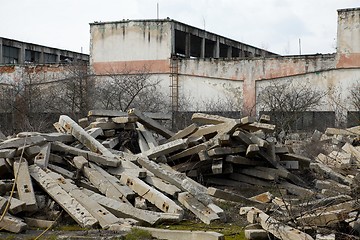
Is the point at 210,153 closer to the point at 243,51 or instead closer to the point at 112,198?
the point at 112,198

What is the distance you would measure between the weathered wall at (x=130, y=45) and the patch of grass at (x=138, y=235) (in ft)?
64.7

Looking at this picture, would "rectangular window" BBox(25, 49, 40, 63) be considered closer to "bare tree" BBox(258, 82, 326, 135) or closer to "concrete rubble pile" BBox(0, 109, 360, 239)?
"bare tree" BBox(258, 82, 326, 135)

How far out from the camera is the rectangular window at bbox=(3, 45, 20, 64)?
Result: 105 feet

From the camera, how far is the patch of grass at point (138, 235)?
577 centimetres

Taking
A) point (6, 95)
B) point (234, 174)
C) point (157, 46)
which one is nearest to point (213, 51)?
point (157, 46)

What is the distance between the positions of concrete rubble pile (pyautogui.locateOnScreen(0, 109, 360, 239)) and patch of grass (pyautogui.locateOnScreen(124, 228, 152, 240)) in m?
0.09

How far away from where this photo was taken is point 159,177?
322 inches

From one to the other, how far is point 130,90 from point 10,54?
12260 mm

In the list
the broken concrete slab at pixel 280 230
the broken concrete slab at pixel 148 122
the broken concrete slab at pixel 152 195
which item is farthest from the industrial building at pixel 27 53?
the broken concrete slab at pixel 280 230

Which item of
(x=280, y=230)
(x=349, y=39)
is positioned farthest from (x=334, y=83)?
(x=280, y=230)

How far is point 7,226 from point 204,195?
8.76ft

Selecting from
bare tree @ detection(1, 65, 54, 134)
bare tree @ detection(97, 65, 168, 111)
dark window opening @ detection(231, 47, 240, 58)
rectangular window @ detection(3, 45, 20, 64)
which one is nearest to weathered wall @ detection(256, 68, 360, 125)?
bare tree @ detection(97, 65, 168, 111)

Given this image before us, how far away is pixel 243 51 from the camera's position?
33125 millimetres

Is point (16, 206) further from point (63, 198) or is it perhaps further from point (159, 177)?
point (159, 177)
